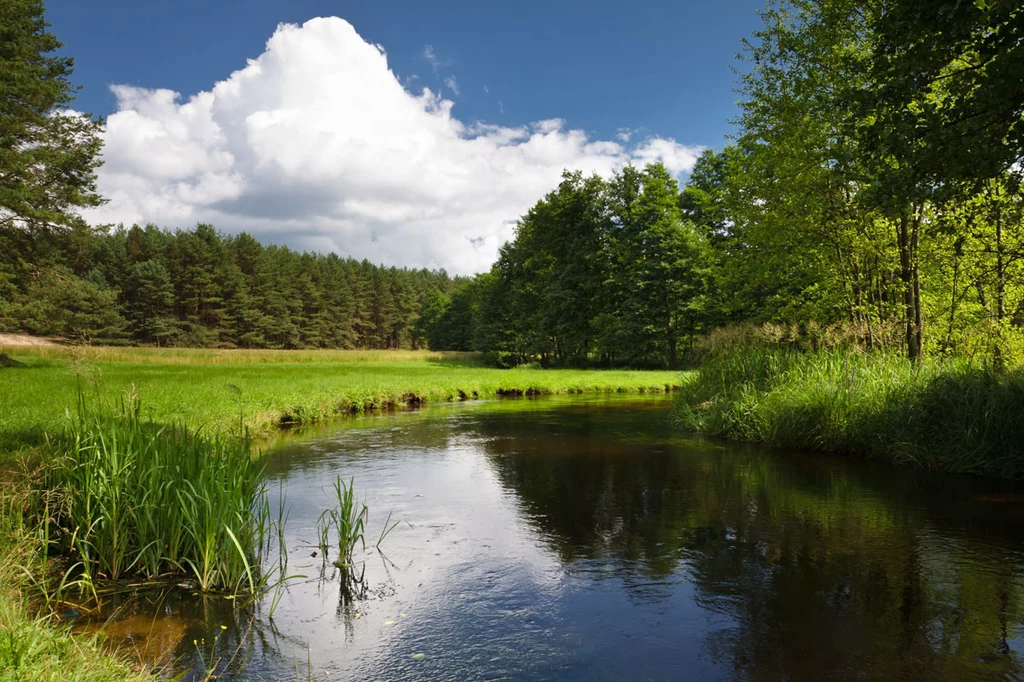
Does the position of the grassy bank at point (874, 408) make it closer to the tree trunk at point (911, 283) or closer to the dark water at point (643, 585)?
the dark water at point (643, 585)

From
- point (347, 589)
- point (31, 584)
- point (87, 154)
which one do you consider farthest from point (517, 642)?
point (87, 154)

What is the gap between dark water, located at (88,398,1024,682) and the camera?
14.9 feet

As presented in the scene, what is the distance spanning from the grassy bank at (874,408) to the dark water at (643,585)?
846 millimetres

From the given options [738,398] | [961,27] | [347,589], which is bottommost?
[347,589]

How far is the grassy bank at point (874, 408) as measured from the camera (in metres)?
10.7

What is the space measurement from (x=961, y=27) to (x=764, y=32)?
1050 cm

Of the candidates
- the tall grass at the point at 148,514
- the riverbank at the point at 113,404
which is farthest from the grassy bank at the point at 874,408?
the riverbank at the point at 113,404

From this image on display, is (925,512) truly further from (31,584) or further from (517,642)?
(31,584)

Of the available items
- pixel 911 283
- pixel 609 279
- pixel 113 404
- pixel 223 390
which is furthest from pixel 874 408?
pixel 609 279

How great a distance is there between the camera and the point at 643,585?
241 inches

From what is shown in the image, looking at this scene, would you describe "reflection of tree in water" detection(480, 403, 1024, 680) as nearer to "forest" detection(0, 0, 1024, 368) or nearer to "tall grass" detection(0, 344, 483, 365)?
"forest" detection(0, 0, 1024, 368)

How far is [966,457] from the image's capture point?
10.8m

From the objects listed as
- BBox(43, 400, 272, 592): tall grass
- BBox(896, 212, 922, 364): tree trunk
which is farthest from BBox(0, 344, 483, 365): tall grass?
BBox(896, 212, 922, 364): tree trunk

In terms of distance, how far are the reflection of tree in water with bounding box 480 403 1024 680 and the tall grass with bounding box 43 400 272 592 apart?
3.75 m
